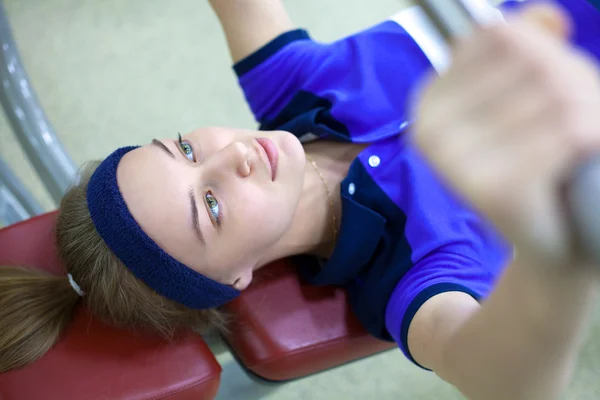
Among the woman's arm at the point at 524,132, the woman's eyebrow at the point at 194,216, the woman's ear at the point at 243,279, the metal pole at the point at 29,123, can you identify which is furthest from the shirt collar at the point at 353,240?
the metal pole at the point at 29,123

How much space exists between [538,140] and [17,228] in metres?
0.89

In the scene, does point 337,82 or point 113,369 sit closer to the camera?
point 113,369

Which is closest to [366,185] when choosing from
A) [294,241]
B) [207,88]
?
[294,241]

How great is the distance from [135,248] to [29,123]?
0.57 meters

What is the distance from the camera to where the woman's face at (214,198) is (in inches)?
27.7

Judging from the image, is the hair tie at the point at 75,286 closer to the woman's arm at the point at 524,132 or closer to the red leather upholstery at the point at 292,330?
the red leather upholstery at the point at 292,330

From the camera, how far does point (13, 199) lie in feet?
3.88

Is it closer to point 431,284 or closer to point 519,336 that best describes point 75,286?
point 431,284

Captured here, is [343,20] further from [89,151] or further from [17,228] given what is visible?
[17,228]

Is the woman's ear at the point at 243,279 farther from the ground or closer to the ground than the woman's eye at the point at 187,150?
closer to the ground

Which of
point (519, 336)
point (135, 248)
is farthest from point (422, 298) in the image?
point (135, 248)

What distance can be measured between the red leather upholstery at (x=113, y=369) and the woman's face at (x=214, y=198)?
0.44 feet

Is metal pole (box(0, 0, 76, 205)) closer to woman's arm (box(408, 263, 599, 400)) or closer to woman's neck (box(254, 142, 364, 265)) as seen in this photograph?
woman's neck (box(254, 142, 364, 265))

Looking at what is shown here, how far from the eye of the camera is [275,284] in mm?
866
